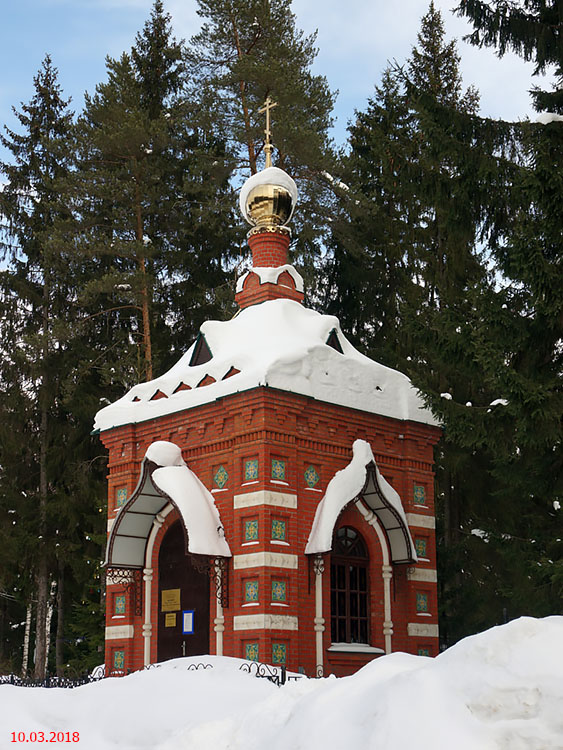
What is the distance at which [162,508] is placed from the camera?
37.5ft

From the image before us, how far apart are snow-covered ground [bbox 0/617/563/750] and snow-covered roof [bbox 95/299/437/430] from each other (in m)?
4.65

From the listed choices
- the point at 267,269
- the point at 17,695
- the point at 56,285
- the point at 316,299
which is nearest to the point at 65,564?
the point at 56,285

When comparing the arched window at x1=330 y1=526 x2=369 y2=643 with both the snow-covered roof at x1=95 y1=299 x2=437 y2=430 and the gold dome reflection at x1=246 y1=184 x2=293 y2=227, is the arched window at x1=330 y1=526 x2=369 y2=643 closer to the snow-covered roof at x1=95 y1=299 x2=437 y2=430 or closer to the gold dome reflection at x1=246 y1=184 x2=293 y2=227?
the snow-covered roof at x1=95 y1=299 x2=437 y2=430

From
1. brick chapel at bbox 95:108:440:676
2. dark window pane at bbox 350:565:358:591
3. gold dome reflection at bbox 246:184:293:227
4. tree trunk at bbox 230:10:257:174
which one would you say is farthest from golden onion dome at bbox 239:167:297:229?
dark window pane at bbox 350:565:358:591

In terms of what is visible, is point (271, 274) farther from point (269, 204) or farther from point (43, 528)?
point (43, 528)

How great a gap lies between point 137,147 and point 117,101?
129 cm

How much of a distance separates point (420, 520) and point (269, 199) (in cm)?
526

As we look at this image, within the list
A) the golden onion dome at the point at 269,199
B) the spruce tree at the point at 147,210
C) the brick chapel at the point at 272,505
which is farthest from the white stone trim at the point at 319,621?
the spruce tree at the point at 147,210

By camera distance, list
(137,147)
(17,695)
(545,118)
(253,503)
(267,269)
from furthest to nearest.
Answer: (137,147), (267,269), (253,503), (545,118), (17,695)

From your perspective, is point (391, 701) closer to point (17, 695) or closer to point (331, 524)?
point (17, 695)

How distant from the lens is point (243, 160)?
1895cm

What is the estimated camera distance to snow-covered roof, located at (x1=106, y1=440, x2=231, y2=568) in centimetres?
1031

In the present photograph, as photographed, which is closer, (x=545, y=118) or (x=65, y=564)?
(x=545, y=118)

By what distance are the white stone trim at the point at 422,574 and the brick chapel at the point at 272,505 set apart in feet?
0.07
